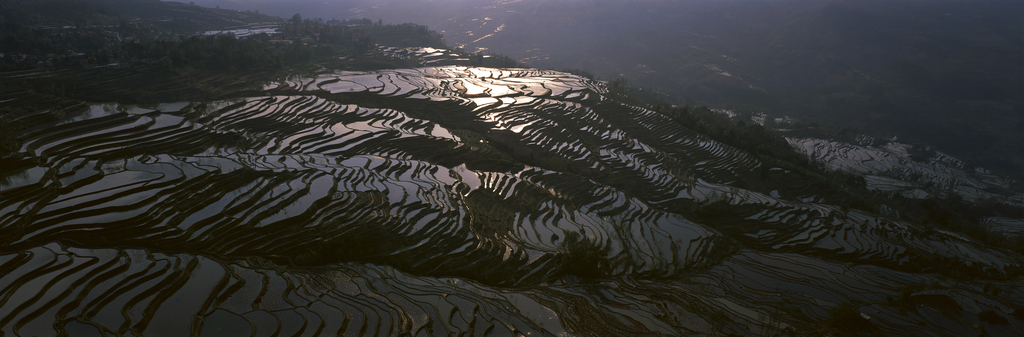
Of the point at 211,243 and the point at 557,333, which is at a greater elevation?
the point at 211,243

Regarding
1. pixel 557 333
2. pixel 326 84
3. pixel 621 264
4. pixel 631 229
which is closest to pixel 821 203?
pixel 631 229

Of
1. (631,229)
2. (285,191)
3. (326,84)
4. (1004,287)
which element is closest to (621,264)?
(631,229)

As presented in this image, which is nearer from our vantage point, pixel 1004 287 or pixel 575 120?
pixel 1004 287

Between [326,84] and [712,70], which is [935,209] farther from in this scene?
[712,70]

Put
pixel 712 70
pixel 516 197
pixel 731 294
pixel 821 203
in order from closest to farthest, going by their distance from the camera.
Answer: pixel 731 294
pixel 516 197
pixel 821 203
pixel 712 70

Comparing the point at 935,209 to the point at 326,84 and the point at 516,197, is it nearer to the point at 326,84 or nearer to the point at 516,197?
the point at 516,197

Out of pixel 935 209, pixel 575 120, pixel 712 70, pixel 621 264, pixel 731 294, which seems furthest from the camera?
pixel 712 70

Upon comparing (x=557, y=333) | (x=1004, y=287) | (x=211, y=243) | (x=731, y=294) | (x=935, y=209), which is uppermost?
(x=211, y=243)
